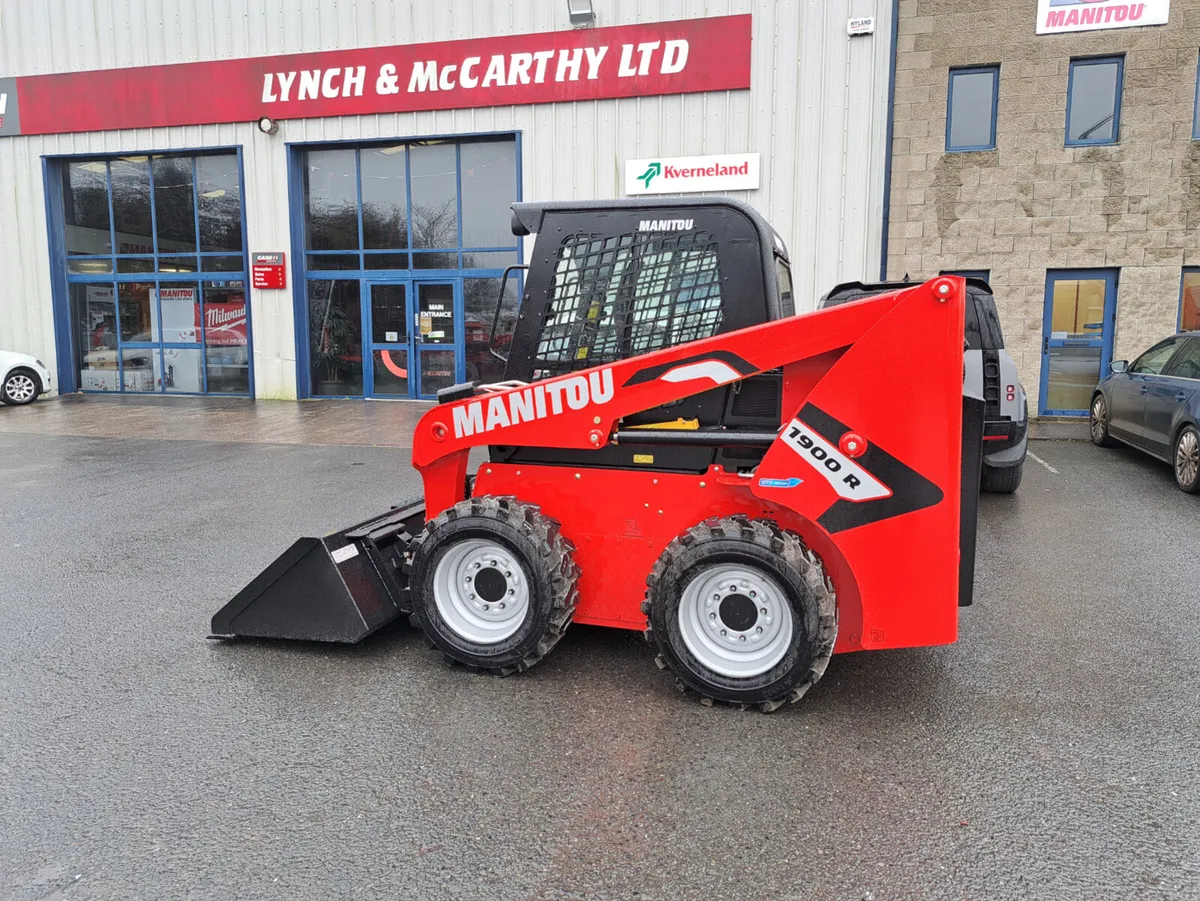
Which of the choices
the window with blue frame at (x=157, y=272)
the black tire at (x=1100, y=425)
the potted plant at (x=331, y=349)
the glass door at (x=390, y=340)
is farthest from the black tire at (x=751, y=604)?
the window with blue frame at (x=157, y=272)

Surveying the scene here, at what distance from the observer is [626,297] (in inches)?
161

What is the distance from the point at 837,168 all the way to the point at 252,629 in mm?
12720

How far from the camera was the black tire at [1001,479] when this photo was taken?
27.1 ft

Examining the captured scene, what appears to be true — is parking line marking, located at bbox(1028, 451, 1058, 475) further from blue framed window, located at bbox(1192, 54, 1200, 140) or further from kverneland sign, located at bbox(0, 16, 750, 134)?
kverneland sign, located at bbox(0, 16, 750, 134)

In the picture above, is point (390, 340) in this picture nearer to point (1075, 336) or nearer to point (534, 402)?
point (1075, 336)

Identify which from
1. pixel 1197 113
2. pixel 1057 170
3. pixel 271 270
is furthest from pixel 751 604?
pixel 271 270

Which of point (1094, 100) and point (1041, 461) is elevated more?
point (1094, 100)

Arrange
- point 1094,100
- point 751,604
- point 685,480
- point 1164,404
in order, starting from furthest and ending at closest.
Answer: point 1094,100 < point 1164,404 < point 685,480 < point 751,604

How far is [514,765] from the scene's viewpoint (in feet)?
10.5

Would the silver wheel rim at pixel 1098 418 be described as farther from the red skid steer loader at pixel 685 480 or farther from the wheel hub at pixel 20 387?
the wheel hub at pixel 20 387

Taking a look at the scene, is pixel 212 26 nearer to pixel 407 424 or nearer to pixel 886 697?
pixel 407 424

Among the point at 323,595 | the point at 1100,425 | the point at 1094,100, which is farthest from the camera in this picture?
the point at 1094,100

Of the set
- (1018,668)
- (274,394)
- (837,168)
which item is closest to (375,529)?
(1018,668)

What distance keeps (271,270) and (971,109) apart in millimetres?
13040
